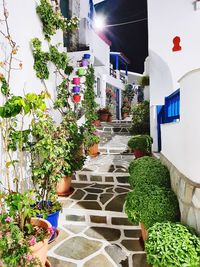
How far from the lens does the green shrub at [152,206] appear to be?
2.83m

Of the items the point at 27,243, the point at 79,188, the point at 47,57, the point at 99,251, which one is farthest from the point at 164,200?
the point at 47,57

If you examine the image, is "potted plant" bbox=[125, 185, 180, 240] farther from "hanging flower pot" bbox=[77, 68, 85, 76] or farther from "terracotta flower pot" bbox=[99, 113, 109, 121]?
"terracotta flower pot" bbox=[99, 113, 109, 121]

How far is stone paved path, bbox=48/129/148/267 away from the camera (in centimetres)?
302

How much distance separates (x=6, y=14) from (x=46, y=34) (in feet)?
5.34

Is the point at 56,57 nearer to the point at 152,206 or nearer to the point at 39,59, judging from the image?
the point at 39,59

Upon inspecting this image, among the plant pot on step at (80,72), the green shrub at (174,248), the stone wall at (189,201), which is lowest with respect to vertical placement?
the green shrub at (174,248)

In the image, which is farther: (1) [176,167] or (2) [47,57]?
(2) [47,57]

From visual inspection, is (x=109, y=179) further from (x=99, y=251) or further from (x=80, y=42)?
(x=80, y=42)

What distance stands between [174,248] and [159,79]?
5.15 m

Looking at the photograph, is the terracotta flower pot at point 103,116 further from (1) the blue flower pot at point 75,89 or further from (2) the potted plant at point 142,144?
(2) the potted plant at point 142,144

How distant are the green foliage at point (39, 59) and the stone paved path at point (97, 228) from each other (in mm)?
2756

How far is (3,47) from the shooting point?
11.8 ft

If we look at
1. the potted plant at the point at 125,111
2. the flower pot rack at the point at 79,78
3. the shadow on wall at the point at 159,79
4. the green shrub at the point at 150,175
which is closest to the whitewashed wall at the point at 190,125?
the green shrub at the point at 150,175

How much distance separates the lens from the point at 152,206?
288 centimetres
